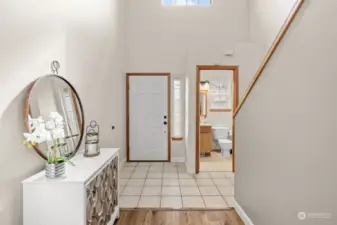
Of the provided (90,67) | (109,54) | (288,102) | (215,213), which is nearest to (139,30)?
(109,54)

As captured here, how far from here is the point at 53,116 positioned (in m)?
1.91

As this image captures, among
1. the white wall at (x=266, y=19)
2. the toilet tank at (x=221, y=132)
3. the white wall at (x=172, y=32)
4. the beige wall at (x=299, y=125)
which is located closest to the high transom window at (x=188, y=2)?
the white wall at (x=172, y=32)

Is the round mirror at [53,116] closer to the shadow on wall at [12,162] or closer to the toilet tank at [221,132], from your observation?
the shadow on wall at [12,162]

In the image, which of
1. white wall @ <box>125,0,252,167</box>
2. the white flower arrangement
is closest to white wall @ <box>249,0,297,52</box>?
white wall @ <box>125,0,252,167</box>

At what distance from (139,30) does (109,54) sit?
65.4 inches

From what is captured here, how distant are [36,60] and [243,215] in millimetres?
2536

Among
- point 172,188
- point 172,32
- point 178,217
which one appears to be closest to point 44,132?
point 178,217

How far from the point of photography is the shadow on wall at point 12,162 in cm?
161

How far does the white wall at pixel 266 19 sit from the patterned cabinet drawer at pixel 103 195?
375 cm

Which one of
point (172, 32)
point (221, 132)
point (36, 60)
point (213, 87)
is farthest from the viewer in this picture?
point (213, 87)

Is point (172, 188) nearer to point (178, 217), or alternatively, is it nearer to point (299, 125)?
point (178, 217)

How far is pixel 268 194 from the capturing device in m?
2.08

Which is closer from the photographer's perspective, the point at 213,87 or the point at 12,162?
the point at 12,162

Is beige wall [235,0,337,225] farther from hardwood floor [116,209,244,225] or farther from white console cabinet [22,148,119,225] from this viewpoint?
white console cabinet [22,148,119,225]
